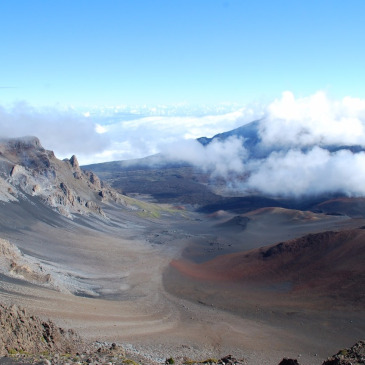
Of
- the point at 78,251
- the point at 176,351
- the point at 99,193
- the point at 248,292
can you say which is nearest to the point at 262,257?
the point at 248,292

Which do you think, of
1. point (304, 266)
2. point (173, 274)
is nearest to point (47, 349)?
point (173, 274)

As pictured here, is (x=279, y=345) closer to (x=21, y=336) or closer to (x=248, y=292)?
(x=248, y=292)

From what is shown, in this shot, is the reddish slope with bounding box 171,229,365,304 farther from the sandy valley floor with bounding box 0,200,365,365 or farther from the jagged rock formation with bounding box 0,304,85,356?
the jagged rock formation with bounding box 0,304,85,356

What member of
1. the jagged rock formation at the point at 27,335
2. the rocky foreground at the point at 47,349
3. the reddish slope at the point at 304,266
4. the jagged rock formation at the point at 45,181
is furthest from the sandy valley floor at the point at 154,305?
the jagged rock formation at the point at 45,181

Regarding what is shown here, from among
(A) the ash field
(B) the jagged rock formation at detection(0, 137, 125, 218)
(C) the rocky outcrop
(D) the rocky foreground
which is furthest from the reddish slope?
(B) the jagged rock formation at detection(0, 137, 125, 218)

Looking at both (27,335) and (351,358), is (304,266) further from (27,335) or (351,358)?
(27,335)
